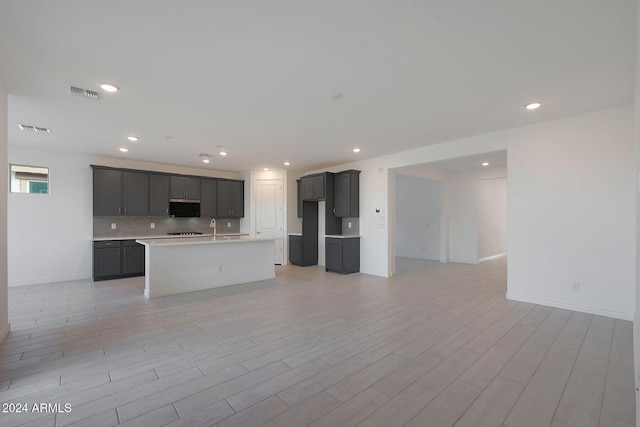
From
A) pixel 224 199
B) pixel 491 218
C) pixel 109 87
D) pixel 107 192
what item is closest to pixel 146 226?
pixel 107 192

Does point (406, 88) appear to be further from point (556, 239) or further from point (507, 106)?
point (556, 239)

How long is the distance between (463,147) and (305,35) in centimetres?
380

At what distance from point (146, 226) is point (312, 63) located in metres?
6.35

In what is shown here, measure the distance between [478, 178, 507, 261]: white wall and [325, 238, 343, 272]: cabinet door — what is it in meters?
4.64

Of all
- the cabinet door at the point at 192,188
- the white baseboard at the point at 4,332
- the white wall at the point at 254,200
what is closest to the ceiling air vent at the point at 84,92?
the white baseboard at the point at 4,332

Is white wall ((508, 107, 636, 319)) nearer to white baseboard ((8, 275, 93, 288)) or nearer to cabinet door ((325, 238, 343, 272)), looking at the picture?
cabinet door ((325, 238, 343, 272))

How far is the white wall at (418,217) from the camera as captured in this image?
8898 millimetres

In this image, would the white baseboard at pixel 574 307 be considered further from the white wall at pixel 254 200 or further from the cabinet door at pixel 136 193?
the cabinet door at pixel 136 193

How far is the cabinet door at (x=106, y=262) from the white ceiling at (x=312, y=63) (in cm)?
266

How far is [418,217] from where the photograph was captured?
952 centimetres

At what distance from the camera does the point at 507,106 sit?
11.6 ft

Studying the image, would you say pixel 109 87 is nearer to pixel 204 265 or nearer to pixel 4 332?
pixel 4 332

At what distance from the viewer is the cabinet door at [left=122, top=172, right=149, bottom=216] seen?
255 inches

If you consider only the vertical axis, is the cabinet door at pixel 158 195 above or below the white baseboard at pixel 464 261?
above
